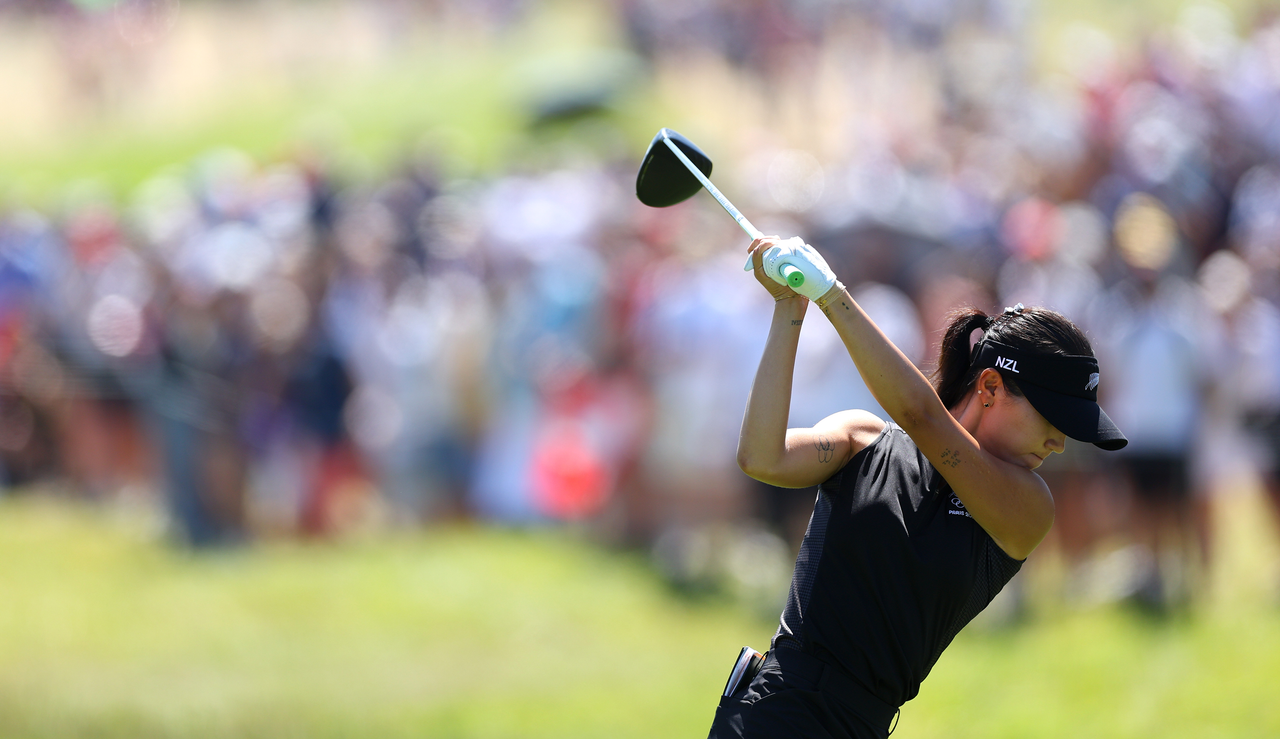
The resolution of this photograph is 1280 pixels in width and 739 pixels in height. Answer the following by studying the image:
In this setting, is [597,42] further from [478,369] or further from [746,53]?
[478,369]

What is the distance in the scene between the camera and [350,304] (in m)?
11.9

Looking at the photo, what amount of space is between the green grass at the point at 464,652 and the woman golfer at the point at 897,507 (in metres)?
4.29

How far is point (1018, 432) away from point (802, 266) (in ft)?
2.74

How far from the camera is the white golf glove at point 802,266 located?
3.51m

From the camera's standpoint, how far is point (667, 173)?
4387 mm

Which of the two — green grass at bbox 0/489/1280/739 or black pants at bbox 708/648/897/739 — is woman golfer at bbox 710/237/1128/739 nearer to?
black pants at bbox 708/648/897/739

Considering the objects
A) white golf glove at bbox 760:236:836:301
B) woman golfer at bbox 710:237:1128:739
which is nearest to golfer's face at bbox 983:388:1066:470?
woman golfer at bbox 710:237:1128:739

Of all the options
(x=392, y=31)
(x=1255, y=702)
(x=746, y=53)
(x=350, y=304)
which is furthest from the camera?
(x=392, y=31)

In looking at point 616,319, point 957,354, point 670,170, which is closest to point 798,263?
point 957,354

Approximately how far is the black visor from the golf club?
3.48 ft

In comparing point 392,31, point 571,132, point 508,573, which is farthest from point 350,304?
point 392,31

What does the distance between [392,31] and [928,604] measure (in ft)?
114

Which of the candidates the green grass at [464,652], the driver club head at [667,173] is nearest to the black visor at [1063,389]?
the driver club head at [667,173]

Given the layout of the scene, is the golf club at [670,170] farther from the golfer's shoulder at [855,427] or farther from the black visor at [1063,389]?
the black visor at [1063,389]
